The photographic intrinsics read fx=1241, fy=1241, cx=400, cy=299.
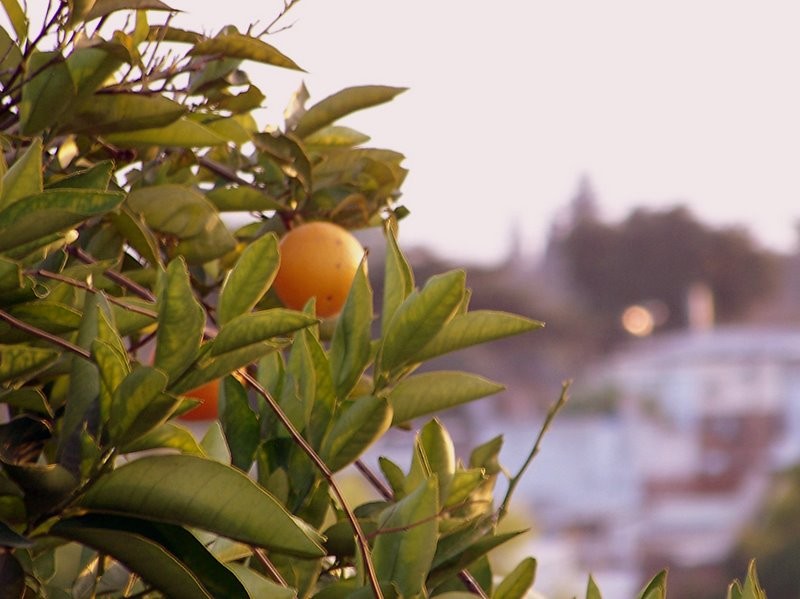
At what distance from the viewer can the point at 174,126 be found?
0.60 m

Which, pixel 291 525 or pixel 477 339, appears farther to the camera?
pixel 477 339

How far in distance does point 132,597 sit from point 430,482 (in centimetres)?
12

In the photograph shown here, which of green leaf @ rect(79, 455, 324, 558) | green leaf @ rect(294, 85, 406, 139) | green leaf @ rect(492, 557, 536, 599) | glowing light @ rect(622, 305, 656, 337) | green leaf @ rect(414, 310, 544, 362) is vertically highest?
Answer: green leaf @ rect(294, 85, 406, 139)

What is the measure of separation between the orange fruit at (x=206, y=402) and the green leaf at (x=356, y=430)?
0.20m

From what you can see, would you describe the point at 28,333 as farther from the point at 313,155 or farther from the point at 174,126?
the point at 313,155

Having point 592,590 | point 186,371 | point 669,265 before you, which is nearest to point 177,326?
point 186,371

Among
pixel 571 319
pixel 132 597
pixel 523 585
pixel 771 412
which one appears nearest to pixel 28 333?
pixel 132 597

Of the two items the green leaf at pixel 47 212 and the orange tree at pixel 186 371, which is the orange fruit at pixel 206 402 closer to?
the orange tree at pixel 186 371

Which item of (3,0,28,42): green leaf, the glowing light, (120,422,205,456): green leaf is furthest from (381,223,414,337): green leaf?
the glowing light

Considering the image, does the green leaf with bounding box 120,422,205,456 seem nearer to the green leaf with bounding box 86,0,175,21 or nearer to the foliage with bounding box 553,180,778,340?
the green leaf with bounding box 86,0,175,21

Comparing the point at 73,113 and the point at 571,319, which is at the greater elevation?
the point at 73,113

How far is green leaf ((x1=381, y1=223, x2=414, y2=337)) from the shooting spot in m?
0.52

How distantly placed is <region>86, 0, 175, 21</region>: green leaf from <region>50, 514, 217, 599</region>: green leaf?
0.76ft

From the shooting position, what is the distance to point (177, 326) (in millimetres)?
433
